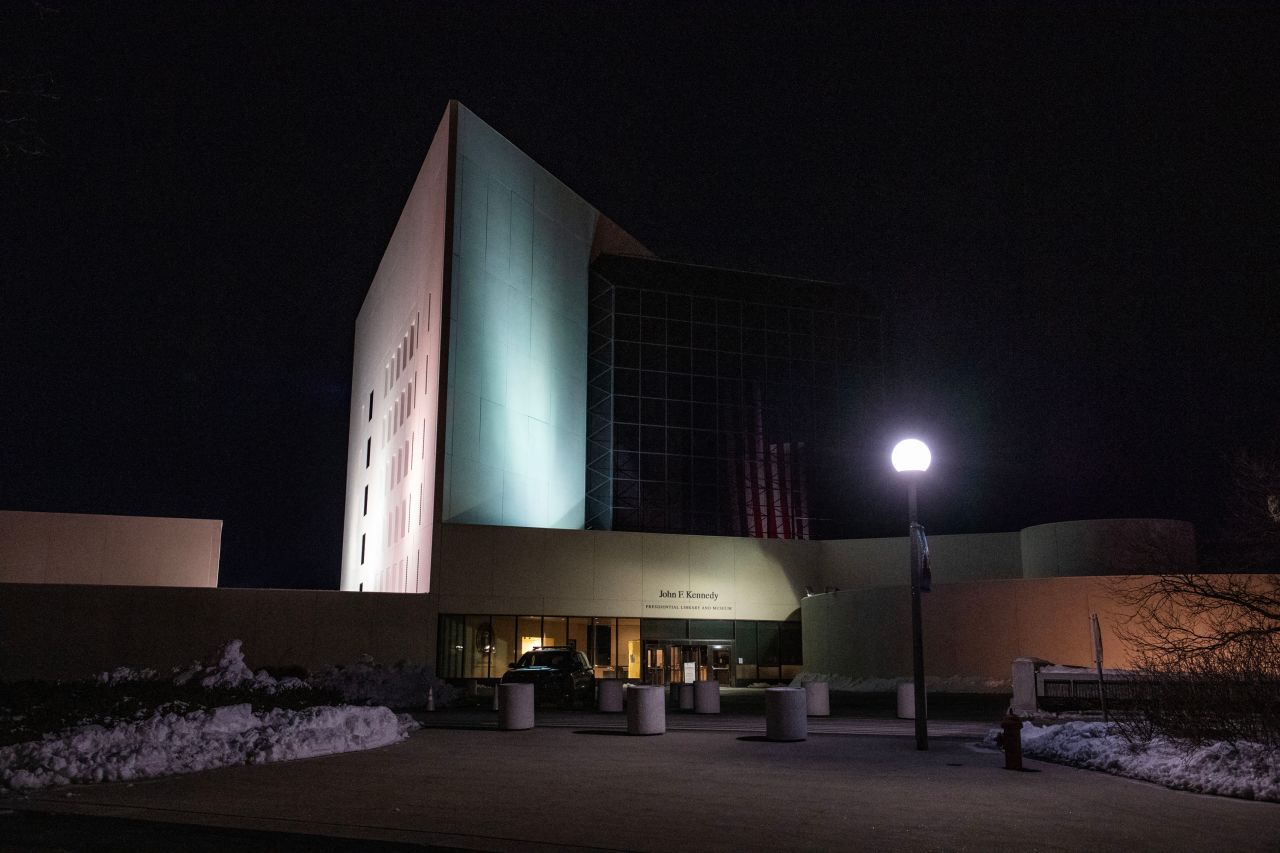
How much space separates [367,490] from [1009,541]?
118 ft

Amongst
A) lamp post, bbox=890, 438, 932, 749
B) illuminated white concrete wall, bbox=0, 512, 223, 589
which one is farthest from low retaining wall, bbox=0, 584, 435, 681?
lamp post, bbox=890, 438, 932, 749

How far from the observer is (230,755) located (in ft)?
43.8

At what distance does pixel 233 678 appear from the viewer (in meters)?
21.4

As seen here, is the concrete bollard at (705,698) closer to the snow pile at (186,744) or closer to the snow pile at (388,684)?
the snow pile at (388,684)

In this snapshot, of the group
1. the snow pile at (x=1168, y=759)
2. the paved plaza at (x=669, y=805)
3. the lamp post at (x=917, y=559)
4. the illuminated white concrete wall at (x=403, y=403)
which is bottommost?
the paved plaza at (x=669, y=805)

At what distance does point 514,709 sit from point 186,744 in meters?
7.91

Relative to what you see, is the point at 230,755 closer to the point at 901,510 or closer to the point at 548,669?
the point at 548,669

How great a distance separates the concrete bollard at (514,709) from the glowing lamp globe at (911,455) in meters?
9.20

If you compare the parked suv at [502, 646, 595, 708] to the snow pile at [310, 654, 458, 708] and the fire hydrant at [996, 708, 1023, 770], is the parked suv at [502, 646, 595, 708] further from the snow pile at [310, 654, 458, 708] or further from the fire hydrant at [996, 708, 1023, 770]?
the fire hydrant at [996, 708, 1023, 770]

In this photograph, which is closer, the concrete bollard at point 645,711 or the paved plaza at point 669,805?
the paved plaza at point 669,805

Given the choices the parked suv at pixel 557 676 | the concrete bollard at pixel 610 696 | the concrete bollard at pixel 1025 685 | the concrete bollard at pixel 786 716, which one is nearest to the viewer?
the concrete bollard at pixel 786 716

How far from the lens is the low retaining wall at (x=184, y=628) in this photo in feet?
113

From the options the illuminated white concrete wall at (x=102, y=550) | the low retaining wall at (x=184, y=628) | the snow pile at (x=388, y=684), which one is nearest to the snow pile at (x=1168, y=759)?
the snow pile at (x=388, y=684)

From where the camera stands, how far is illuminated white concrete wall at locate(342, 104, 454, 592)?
143 ft
